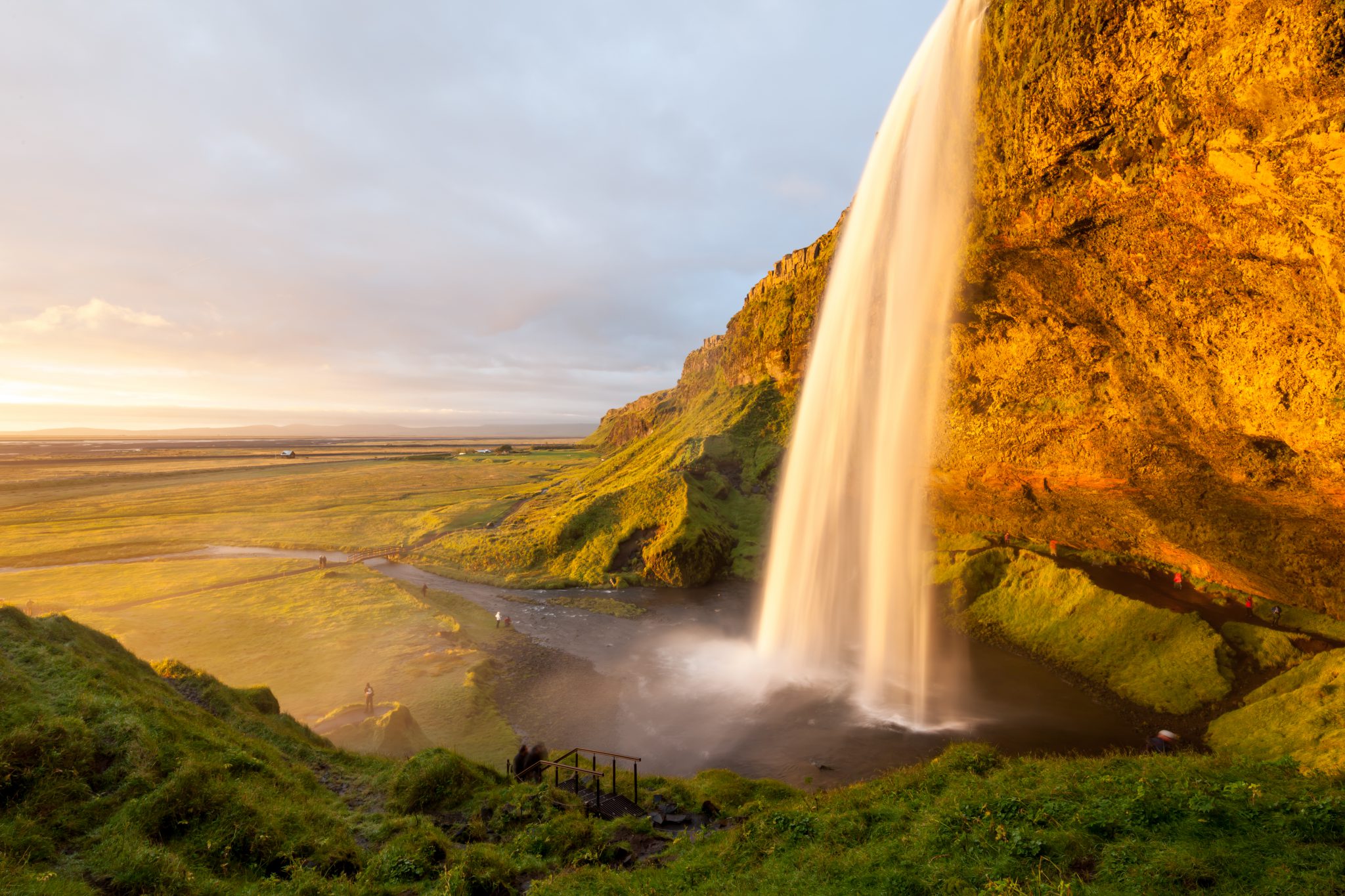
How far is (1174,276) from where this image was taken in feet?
58.3

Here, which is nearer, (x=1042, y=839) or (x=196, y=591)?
(x=1042, y=839)

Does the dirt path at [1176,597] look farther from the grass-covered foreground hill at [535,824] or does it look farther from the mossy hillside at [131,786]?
the mossy hillside at [131,786]

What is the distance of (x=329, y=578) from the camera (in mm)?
39219

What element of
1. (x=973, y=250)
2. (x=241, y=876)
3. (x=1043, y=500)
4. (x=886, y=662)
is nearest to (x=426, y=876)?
(x=241, y=876)

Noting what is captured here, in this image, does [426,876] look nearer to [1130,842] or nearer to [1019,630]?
[1130,842]

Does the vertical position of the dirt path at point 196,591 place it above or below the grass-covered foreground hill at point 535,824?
below

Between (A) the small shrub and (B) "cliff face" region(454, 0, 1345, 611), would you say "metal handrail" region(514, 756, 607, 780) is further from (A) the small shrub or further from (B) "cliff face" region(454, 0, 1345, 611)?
(B) "cliff face" region(454, 0, 1345, 611)

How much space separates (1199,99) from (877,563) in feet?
70.1

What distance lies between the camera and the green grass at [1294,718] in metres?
14.4

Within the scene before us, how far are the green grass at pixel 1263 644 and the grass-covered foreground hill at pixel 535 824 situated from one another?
13403 mm

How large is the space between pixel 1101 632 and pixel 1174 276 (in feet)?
51.3

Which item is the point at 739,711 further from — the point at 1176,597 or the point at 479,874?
the point at 1176,597

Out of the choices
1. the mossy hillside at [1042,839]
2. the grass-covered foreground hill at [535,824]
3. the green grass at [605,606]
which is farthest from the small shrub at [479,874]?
the green grass at [605,606]

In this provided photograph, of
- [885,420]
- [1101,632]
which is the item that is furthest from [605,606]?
[1101,632]
